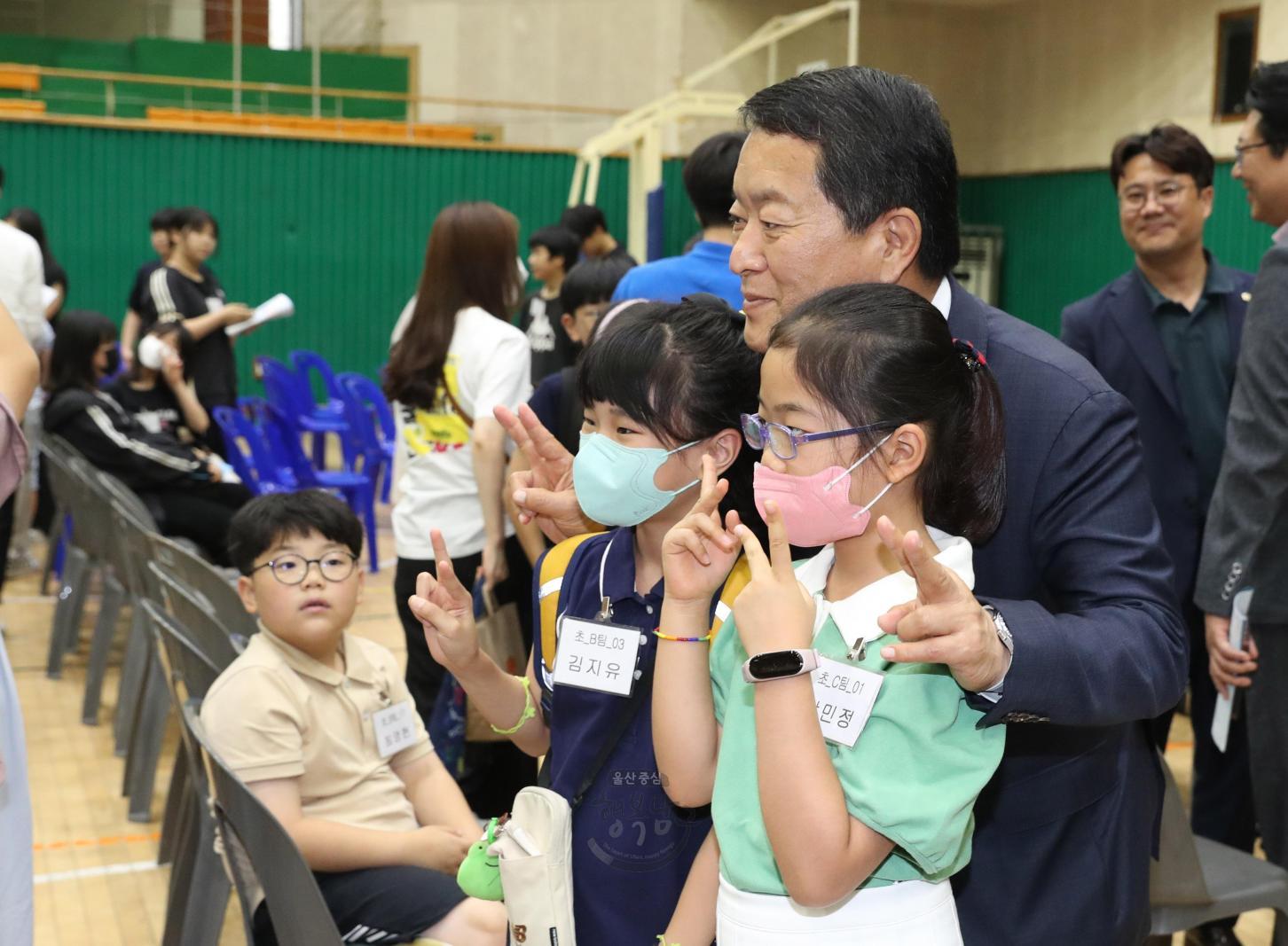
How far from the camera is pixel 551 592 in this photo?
1757 millimetres

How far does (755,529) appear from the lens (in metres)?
1.62

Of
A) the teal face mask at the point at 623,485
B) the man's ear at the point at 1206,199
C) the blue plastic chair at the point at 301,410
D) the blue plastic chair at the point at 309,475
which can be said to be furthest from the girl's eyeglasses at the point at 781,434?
the blue plastic chair at the point at 301,410

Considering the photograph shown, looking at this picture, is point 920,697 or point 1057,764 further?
point 1057,764

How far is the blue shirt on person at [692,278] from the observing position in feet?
8.98

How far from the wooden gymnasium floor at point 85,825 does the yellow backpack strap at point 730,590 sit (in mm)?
2121

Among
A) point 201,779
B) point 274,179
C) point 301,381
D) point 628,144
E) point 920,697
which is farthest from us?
point 628,144

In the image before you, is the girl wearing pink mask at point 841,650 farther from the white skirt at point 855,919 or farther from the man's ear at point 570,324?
the man's ear at point 570,324

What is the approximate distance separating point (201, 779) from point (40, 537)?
21.9ft

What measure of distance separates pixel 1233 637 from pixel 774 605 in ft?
5.62

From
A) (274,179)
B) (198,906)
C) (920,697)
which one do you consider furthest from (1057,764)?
(274,179)

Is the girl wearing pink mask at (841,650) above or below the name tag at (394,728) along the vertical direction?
above

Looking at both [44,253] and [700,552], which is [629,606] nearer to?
[700,552]

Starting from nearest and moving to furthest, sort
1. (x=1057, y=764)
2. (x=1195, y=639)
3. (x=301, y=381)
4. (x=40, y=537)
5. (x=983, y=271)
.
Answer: (x=1057, y=764), (x=1195, y=639), (x=40, y=537), (x=301, y=381), (x=983, y=271)

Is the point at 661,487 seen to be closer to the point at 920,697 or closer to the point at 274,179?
the point at 920,697
